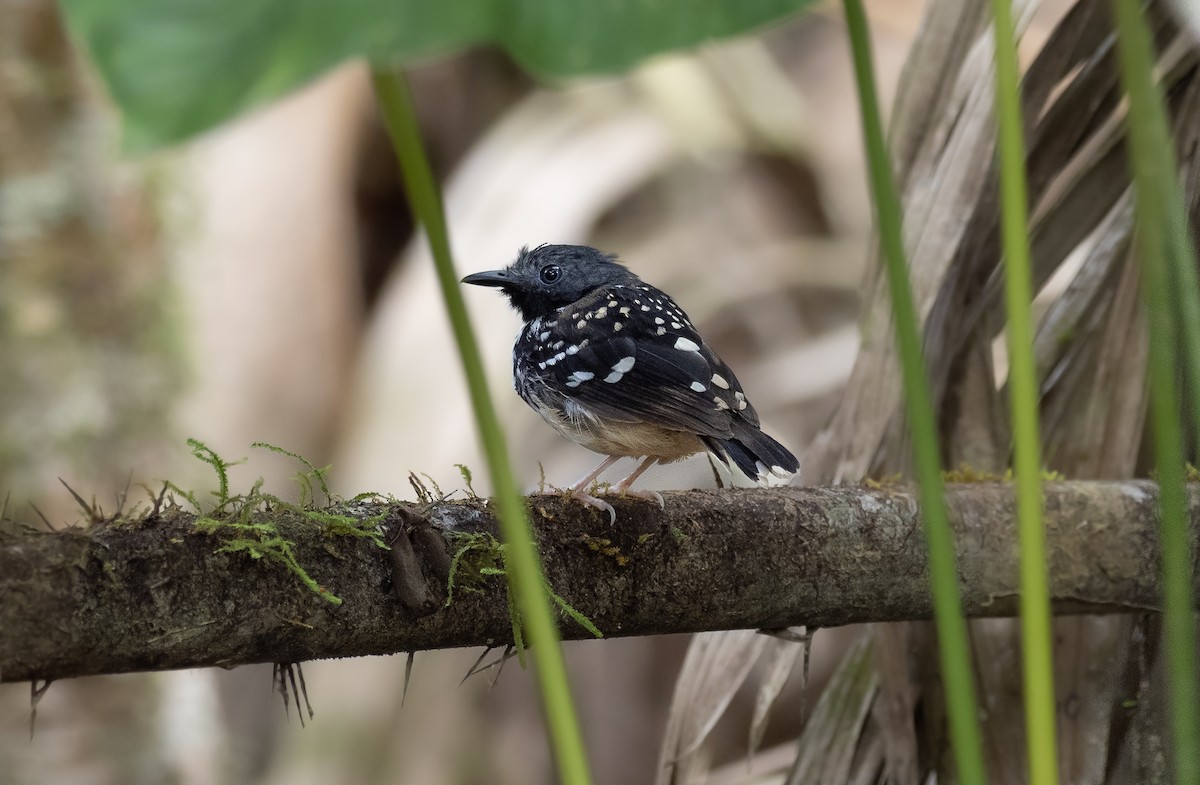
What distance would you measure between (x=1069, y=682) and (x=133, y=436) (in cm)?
467

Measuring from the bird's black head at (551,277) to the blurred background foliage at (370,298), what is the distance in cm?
129

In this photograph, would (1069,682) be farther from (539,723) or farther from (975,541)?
(539,723)

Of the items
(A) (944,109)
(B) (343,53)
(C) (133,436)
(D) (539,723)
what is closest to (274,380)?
(C) (133,436)

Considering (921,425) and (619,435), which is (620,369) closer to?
(619,435)

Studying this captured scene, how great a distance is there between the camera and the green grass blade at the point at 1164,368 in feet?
3.93

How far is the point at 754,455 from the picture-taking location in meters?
2.59

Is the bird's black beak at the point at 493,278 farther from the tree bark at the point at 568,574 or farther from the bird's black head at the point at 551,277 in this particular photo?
the tree bark at the point at 568,574

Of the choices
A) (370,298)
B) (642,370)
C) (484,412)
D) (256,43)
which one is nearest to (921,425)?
(484,412)

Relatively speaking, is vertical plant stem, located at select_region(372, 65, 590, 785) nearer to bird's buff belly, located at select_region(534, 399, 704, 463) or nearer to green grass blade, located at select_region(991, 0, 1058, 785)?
green grass blade, located at select_region(991, 0, 1058, 785)

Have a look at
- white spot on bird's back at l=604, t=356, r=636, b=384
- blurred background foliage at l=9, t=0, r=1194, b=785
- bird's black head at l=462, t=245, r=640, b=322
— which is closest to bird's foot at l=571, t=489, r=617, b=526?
white spot on bird's back at l=604, t=356, r=636, b=384

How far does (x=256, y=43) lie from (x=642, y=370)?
1838 mm

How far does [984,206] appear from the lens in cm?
260

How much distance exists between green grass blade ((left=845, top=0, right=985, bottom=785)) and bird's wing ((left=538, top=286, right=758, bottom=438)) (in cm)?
141

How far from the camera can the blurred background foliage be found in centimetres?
547
